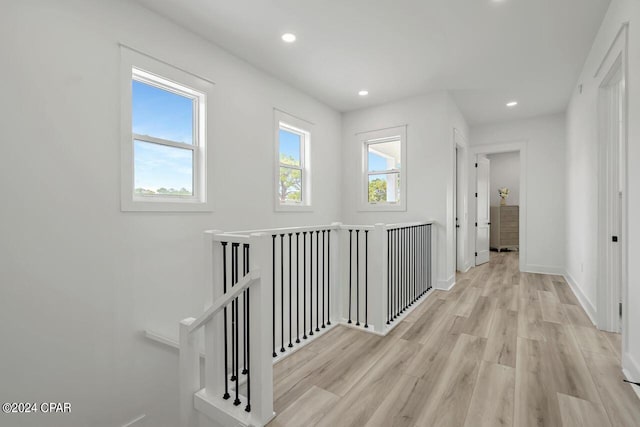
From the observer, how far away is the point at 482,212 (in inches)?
253

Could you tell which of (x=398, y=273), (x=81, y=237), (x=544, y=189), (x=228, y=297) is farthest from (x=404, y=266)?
(x=544, y=189)

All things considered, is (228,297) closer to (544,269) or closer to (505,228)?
(544,269)

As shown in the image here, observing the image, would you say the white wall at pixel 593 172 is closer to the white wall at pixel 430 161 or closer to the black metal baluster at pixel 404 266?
the white wall at pixel 430 161

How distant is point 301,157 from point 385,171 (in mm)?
1442

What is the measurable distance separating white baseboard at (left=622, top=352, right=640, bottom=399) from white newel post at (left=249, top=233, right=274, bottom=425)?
2.29m

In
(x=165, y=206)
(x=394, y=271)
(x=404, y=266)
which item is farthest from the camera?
(x=404, y=266)

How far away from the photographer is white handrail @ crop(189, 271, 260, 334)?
170 cm

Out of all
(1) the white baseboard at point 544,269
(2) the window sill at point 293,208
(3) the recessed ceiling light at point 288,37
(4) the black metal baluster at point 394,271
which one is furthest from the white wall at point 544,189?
(3) the recessed ceiling light at point 288,37

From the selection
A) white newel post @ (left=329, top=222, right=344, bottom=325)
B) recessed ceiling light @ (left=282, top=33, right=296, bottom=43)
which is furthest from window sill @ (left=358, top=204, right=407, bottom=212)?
recessed ceiling light @ (left=282, top=33, right=296, bottom=43)

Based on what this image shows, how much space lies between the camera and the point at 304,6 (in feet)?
8.45

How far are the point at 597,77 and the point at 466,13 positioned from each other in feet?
5.00

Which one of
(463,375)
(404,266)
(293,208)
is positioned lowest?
(463,375)

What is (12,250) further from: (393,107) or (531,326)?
(393,107)

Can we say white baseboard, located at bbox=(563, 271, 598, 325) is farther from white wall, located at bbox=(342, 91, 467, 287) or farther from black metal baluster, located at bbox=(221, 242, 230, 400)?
black metal baluster, located at bbox=(221, 242, 230, 400)
